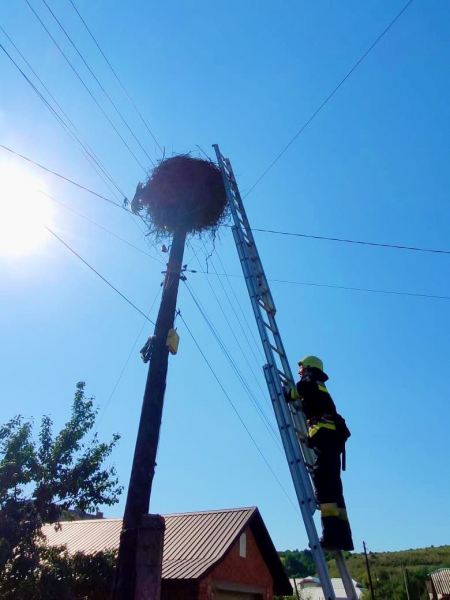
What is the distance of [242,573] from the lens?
12438 millimetres

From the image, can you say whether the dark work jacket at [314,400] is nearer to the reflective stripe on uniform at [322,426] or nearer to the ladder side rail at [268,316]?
the reflective stripe on uniform at [322,426]

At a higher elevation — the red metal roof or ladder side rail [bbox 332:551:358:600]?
the red metal roof

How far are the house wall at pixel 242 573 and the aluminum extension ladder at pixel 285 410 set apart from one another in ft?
25.1

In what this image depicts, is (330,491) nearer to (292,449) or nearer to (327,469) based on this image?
(327,469)

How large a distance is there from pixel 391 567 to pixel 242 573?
207ft

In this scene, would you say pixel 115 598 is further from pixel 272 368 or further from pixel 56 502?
pixel 56 502

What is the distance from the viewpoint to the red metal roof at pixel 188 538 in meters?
11.0

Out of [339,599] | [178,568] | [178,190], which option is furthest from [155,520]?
[178,568]

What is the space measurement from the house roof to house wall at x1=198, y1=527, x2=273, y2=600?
27.6m

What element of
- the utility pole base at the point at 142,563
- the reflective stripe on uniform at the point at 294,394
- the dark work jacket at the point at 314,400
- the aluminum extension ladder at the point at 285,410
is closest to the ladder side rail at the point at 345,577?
the aluminum extension ladder at the point at 285,410

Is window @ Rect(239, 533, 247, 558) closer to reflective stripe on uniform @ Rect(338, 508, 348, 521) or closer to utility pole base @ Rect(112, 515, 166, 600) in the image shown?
utility pole base @ Rect(112, 515, 166, 600)

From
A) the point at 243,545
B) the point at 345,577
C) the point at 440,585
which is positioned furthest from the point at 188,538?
the point at 440,585

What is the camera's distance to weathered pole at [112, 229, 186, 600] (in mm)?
5207

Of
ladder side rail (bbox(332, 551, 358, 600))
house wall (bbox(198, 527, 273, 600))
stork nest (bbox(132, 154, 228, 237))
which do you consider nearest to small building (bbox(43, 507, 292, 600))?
house wall (bbox(198, 527, 273, 600))
